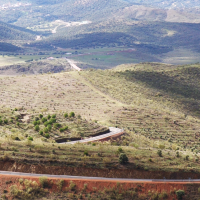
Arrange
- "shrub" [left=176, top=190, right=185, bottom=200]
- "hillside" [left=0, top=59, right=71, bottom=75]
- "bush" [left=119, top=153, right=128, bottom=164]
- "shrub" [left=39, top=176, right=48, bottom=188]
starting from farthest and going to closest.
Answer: "hillside" [left=0, top=59, right=71, bottom=75], "bush" [left=119, top=153, right=128, bottom=164], "shrub" [left=176, top=190, right=185, bottom=200], "shrub" [left=39, top=176, right=48, bottom=188]

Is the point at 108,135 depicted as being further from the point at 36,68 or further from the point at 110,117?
the point at 36,68

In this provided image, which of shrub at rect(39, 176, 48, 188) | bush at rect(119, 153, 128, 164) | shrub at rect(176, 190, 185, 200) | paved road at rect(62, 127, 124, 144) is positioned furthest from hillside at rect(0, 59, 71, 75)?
shrub at rect(176, 190, 185, 200)

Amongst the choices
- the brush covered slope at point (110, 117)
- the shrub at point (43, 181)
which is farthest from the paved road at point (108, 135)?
the shrub at point (43, 181)

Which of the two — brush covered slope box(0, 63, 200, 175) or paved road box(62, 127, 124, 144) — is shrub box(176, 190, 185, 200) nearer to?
brush covered slope box(0, 63, 200, 175)

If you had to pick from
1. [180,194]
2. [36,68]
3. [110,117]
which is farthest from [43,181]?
[36,68]

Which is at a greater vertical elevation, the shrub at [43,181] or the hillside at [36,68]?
the shrub at [43,181]

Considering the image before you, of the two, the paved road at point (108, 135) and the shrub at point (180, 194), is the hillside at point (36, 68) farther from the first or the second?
the shrub at point (180, 194)

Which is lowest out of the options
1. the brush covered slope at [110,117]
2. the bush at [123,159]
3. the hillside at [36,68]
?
the hillside at [36,68]

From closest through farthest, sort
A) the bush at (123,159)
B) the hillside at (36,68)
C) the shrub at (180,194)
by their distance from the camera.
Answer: the shrub at (180,194), the bush at (123,159), the hillside at (36,68)

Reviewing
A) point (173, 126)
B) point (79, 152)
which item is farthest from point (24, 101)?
point (79, 152)
